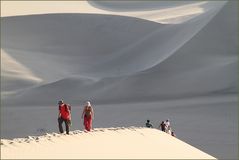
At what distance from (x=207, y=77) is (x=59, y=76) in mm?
12736

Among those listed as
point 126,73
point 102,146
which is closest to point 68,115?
point 102,146

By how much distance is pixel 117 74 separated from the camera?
146 feet

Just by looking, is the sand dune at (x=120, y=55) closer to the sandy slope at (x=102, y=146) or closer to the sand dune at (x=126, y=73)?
the sand dune at (x=126, y=73)

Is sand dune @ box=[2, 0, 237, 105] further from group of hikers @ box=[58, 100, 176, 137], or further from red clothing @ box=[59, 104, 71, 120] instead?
red clothing @ box=[59, 104, 71, 120]

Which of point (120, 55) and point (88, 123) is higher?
point (120, 55)

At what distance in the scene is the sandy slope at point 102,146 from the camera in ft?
33.5

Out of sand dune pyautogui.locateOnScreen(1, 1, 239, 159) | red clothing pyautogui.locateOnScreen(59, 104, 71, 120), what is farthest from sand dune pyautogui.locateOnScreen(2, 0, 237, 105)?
red clothing pyautogui.locateOnScreen(59, 104, 71, 120)

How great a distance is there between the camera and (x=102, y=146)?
11.5m

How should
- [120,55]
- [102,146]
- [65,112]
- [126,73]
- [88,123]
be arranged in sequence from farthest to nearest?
[120,55], [126,73], [88,123], [65,112], [102,146]

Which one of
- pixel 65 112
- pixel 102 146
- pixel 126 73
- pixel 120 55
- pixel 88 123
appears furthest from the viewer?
pixel 120 55

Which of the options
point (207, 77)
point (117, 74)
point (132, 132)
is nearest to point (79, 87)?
point (117, 74)

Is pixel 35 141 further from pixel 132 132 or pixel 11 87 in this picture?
pixel 11 87

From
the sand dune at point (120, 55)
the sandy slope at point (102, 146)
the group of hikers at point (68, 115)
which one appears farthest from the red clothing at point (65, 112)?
the sand dune at point (120, 55)

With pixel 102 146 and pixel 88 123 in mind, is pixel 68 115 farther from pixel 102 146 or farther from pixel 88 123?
pixel 102 146
